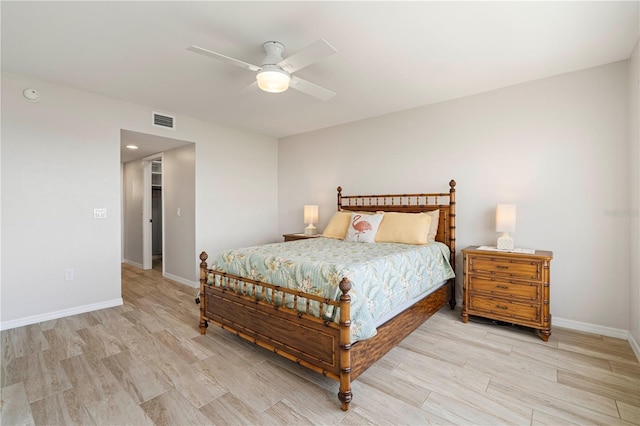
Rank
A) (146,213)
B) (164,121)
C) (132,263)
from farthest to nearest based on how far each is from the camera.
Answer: (132,263) < (146,213) < (164,121)

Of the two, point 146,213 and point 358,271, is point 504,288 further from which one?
point 146,213

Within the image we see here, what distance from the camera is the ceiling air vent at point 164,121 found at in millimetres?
3960

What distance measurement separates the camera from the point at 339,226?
3.93 metres

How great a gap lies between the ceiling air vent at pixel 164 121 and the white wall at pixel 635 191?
4949mm

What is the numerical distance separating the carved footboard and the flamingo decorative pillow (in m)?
1.51

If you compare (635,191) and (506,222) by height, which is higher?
(635,191)

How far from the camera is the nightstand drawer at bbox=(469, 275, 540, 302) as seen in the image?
108 inches

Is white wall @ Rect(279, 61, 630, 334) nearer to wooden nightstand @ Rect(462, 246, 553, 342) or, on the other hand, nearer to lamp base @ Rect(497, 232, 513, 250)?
lamp base @ Rect(497, 232, 513, 250)

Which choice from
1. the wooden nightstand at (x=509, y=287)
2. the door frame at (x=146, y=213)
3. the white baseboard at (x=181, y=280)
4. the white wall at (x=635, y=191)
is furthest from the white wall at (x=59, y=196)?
the white wall at (x=635, y=191)

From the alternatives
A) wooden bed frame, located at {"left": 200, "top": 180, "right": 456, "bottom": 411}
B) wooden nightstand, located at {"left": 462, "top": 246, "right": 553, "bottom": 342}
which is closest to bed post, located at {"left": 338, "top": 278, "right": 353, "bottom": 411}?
wooden bed frame, located at {"left": 200, "top": 180, "right": 456, "bottom": 411}

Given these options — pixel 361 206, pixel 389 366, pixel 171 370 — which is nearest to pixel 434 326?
pixel 389 366

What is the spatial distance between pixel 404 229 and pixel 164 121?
3.48m

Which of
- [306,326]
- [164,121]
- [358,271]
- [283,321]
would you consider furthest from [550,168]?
[164,121]

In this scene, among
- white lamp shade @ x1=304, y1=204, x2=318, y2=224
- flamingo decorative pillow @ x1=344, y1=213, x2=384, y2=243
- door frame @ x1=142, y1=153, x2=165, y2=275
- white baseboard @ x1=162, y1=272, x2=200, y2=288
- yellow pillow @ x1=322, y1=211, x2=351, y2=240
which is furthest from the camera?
door frame @ x1=142, y1=153, x2=165, y2=275
